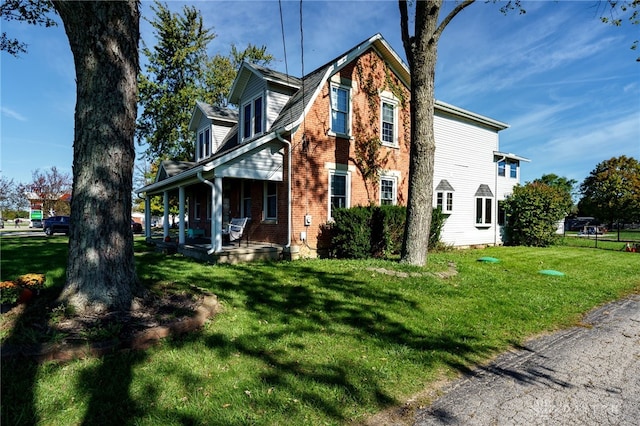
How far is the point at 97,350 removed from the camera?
343cm

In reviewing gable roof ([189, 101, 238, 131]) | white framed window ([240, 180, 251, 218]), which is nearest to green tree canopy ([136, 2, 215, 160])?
gable roof ([189, 101, 238, 131])

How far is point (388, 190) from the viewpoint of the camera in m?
14.2

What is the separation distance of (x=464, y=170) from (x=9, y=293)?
1868 cm

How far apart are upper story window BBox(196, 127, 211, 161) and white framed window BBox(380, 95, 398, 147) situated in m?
8.99

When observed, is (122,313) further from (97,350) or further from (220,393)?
(220,393)

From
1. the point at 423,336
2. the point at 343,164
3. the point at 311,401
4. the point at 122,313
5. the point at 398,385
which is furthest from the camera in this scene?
the point at 343,164

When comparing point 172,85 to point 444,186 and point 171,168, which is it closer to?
point 171,168

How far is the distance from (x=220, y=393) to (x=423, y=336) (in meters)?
2.77

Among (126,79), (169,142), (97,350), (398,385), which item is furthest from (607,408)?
(169,142)

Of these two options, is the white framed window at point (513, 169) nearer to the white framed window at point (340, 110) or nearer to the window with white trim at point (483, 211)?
the window with white trim at point (483, 211)

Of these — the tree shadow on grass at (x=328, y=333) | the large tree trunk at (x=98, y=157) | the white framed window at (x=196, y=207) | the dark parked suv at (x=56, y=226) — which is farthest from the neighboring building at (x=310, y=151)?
the dark parked suv at (x=56, y=226)

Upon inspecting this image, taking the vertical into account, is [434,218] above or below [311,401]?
above

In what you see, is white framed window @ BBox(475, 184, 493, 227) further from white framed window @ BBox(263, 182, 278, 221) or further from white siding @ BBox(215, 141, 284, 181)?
white siding @ BBox(215, 141, 284, 181)

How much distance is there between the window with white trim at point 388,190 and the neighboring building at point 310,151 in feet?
0.14
